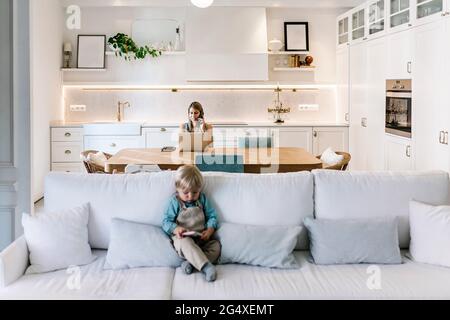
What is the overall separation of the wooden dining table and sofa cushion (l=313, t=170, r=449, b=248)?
958 mm

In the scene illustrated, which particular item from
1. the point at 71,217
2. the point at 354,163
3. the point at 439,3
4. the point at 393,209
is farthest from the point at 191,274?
the point at 354,163

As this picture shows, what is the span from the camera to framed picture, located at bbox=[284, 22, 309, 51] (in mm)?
7816

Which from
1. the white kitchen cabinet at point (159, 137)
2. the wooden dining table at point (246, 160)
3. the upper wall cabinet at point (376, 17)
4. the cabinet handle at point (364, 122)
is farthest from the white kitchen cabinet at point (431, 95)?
the white kitchen cabinet at point (159, 137)

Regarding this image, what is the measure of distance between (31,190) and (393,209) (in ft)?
7.19

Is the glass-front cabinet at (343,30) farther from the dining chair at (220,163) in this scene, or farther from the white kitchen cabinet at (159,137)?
the dining chair at (220,163)

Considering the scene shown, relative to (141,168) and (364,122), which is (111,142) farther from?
(141,168)

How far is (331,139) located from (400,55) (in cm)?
220

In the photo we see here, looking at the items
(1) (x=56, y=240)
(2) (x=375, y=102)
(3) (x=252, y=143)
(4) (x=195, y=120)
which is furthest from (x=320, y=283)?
(2) (x=375, y=102)

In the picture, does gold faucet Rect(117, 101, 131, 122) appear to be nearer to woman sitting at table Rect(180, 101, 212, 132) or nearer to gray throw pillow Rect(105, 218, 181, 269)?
woman sitting at table Rect(180, 101, 212, 132)

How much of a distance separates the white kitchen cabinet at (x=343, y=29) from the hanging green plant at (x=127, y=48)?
2.68 meters

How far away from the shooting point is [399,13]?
17.8 ft

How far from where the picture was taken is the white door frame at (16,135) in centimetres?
324

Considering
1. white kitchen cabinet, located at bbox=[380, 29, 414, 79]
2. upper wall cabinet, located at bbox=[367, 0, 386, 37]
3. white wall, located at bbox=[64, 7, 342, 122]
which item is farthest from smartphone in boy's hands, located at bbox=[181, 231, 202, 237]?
white wall, located at bbox=[64, 7, 342, 122]
